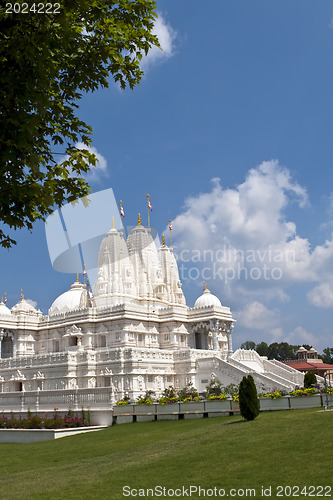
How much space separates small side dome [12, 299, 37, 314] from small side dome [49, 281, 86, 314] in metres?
2.54

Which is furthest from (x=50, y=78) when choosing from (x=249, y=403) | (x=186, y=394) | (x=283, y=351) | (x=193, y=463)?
(x=283, y=351)

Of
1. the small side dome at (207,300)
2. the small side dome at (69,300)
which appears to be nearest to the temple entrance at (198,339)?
the small side dome at (207,300)

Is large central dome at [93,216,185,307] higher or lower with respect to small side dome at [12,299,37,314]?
higher

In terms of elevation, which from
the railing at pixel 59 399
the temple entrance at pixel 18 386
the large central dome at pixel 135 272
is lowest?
the railing at pixel 59 399

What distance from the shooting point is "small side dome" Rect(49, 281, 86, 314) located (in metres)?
64.8

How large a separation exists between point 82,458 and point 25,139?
44.0ft

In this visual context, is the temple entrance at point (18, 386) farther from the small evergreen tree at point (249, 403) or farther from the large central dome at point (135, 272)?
the small evergreen tree at point (249, 403)

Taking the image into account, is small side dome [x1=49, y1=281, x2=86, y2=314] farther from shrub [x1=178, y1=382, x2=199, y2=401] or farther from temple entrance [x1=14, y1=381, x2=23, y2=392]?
shrub [x1=178, y1=382, x2=199, y2=401]

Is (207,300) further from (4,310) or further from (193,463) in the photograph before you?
(193,463)

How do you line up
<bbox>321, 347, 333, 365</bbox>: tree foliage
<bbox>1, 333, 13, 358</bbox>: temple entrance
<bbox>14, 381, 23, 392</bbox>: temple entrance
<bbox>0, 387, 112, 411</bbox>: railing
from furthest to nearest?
<bbox>321, 347, 333, 365</bbox>: tree foliage
<bbox>1, 333, 13, 358</bbox>: temple entrance
<bbox>14, 381, 23, 392</bbox>: temple entrance
<bbox>0, 387, 112, 411</bbox>: railing

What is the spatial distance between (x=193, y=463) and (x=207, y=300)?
48562 mm

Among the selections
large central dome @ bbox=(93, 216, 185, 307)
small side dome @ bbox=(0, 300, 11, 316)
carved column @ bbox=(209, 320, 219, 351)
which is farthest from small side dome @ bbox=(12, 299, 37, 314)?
carved column @ bbox=(209, 320, 219, 351)

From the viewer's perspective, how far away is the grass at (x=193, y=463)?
1162 cm

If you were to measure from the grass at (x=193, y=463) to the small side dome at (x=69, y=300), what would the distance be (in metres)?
42.6
